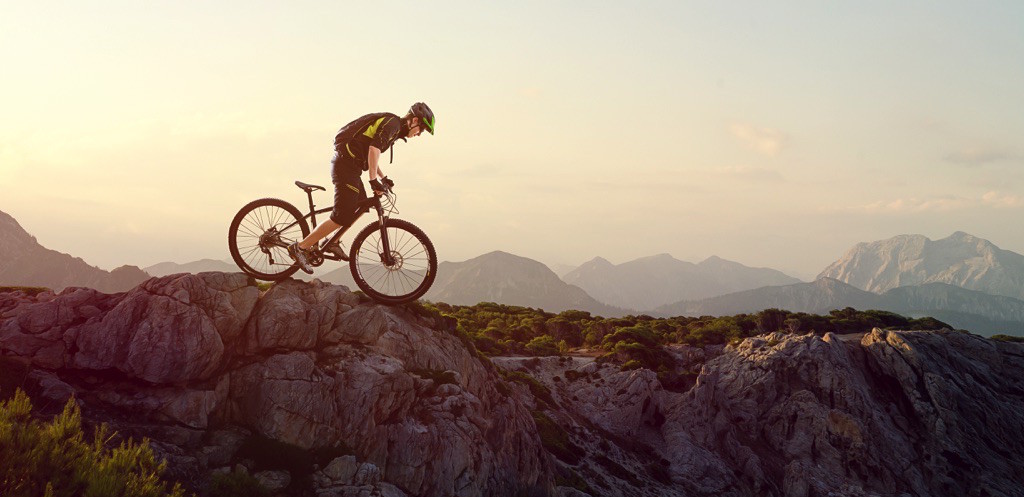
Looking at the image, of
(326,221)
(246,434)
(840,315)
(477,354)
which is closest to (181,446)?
(246,434)

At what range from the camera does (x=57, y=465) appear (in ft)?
38.5

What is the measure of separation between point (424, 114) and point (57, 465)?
12640 millimetres

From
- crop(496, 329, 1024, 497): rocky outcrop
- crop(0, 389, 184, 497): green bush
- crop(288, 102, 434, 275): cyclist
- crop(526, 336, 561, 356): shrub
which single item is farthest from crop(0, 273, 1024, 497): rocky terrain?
crop(526, 336, 561, 356): shrub

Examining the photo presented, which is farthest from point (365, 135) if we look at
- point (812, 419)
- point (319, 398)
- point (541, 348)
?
point (812, 419)

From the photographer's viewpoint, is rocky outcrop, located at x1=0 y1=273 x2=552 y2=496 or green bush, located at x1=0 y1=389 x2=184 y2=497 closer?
green bush, located at x1=0 y1=389 x2=184 y2=497

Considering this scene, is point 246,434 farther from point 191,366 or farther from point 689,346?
point 689,346

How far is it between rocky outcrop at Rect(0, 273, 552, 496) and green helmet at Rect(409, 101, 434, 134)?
931 cm

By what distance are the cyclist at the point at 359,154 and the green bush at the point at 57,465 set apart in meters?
8.06

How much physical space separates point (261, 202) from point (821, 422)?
60497 millimetres

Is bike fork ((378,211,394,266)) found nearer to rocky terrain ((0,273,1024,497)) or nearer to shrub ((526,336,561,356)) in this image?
rocky terrain ((0,273,1024,497))

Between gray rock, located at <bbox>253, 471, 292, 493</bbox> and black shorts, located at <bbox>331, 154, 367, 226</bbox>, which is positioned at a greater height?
black shorts, located at <bbox>331, 154, 367, 226</bbox>

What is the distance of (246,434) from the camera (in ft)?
61.9

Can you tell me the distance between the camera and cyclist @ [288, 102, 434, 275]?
1777 cm

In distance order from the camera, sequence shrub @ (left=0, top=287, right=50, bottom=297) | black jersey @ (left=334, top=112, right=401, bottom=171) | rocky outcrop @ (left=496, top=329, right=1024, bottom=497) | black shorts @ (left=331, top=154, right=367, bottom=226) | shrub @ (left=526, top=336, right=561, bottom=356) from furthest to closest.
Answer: shrub @ (left=526, top=336, right=561, bottom=356) → rocky outcrop @ (left=496, top=329, right=1024, bottom=497) → shrub @ (left=0, top=287, right=50, bottom=297) → black shorts @ (left=331, top=154, right=367, bottom=226) → black jersey @ (left=334, top=112, right=401, bottom=171)
